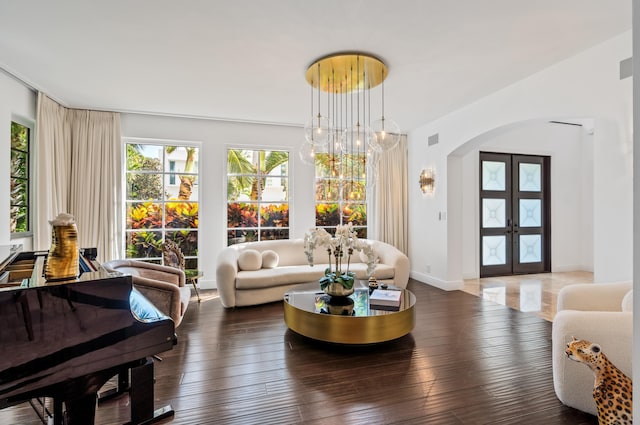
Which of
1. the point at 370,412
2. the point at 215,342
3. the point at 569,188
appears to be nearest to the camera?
the point at 370,412

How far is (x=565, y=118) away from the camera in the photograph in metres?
3.22

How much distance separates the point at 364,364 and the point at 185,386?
137 cm

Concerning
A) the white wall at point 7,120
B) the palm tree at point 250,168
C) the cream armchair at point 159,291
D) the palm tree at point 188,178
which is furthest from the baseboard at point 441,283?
the white wall at point 7,120

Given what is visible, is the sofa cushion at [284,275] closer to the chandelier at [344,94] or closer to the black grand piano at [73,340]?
the chandelier at [344,94]

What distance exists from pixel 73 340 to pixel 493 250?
6.30 m

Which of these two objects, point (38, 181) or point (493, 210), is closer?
point (38, 181)

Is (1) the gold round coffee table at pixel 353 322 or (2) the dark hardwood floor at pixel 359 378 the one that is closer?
(2) the dark hardwood floor at pixel 359 378

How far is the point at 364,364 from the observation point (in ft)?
8.31

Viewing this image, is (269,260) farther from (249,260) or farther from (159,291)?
(159,291)

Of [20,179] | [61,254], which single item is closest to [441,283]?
[61,254]

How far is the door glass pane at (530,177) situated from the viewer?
6070 millimetres

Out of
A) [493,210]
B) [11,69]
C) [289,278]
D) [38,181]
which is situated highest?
[11,69]

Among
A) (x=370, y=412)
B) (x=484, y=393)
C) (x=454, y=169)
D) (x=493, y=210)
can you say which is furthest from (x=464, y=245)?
(x=370, y=412)

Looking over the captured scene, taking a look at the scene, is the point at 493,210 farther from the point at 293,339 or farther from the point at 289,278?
the point at 293,339
